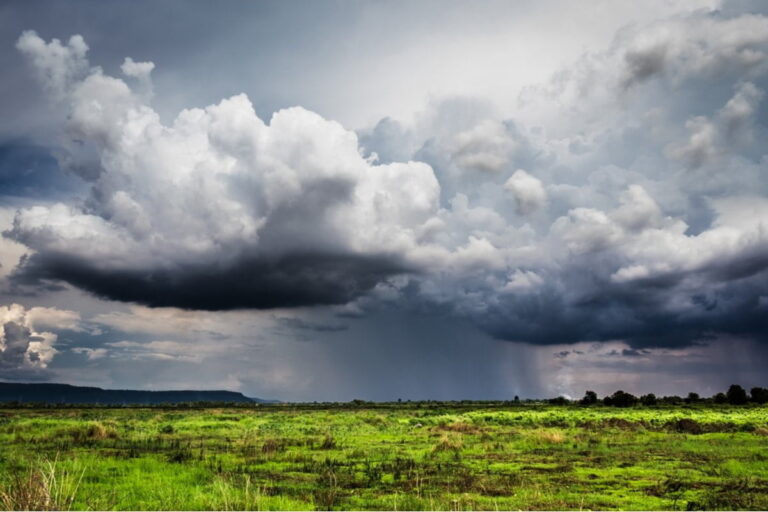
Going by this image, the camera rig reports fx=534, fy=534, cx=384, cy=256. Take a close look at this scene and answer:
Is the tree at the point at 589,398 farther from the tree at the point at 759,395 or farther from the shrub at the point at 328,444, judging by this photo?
the shrub at the point at 328,444

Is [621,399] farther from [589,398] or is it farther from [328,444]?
[328,444]

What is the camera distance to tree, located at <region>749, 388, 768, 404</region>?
473ft

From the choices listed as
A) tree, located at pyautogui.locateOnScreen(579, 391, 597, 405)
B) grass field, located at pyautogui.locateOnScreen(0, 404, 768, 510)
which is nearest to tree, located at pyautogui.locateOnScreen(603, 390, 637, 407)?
tree, located at pyautogui.locateOnScreen(579, 391, 597, 405)

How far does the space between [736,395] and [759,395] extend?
20.7 ft

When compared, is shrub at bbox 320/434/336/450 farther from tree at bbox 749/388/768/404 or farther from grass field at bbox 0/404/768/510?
tree at bbox 749/388/768/404

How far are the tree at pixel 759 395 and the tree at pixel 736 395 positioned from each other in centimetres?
290

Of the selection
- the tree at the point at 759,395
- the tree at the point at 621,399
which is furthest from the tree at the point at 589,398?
the tree at the point at 759,395

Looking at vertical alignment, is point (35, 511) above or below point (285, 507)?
above

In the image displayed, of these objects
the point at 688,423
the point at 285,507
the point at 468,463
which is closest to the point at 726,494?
the point at 468,463

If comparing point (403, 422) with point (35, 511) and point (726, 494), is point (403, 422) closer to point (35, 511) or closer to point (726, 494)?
point (726, 494)

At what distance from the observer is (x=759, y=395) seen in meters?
147

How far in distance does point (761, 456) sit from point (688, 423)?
2434 centimetres

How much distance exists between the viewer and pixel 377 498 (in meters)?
18.6

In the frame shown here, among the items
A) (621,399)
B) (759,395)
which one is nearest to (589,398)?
(621,399)
